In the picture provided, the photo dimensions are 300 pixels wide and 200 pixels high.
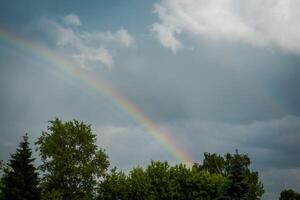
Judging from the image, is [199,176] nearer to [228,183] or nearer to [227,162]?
[228,183]

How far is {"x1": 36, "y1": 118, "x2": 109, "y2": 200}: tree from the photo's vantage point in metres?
64.8

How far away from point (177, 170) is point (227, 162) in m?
23.1

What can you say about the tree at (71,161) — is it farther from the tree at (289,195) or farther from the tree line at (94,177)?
the tree at (289,195)

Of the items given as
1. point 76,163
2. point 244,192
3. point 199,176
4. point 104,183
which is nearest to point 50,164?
point 76,163

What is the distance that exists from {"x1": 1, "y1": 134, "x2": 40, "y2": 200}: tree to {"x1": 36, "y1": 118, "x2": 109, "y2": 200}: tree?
11733 millimetres

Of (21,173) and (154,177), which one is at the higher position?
(154,177)

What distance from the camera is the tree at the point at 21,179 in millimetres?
50531

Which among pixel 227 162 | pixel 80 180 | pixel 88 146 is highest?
pixel 227 162

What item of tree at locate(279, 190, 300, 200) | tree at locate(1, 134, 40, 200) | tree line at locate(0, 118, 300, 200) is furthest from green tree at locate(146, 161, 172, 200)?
tree at locate(279, 190, 300, 200)

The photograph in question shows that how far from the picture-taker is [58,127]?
6688cm

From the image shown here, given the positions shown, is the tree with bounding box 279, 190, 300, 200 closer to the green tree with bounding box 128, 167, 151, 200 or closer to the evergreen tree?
the green tree with bounding box 128, 167, 151, 200

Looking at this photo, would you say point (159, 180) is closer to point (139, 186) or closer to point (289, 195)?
point (139, 186)

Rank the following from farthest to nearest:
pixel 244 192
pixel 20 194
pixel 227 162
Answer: pixel 227 162, pixel 244 192, pixel 20 194

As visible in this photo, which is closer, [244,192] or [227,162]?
[244,192]
